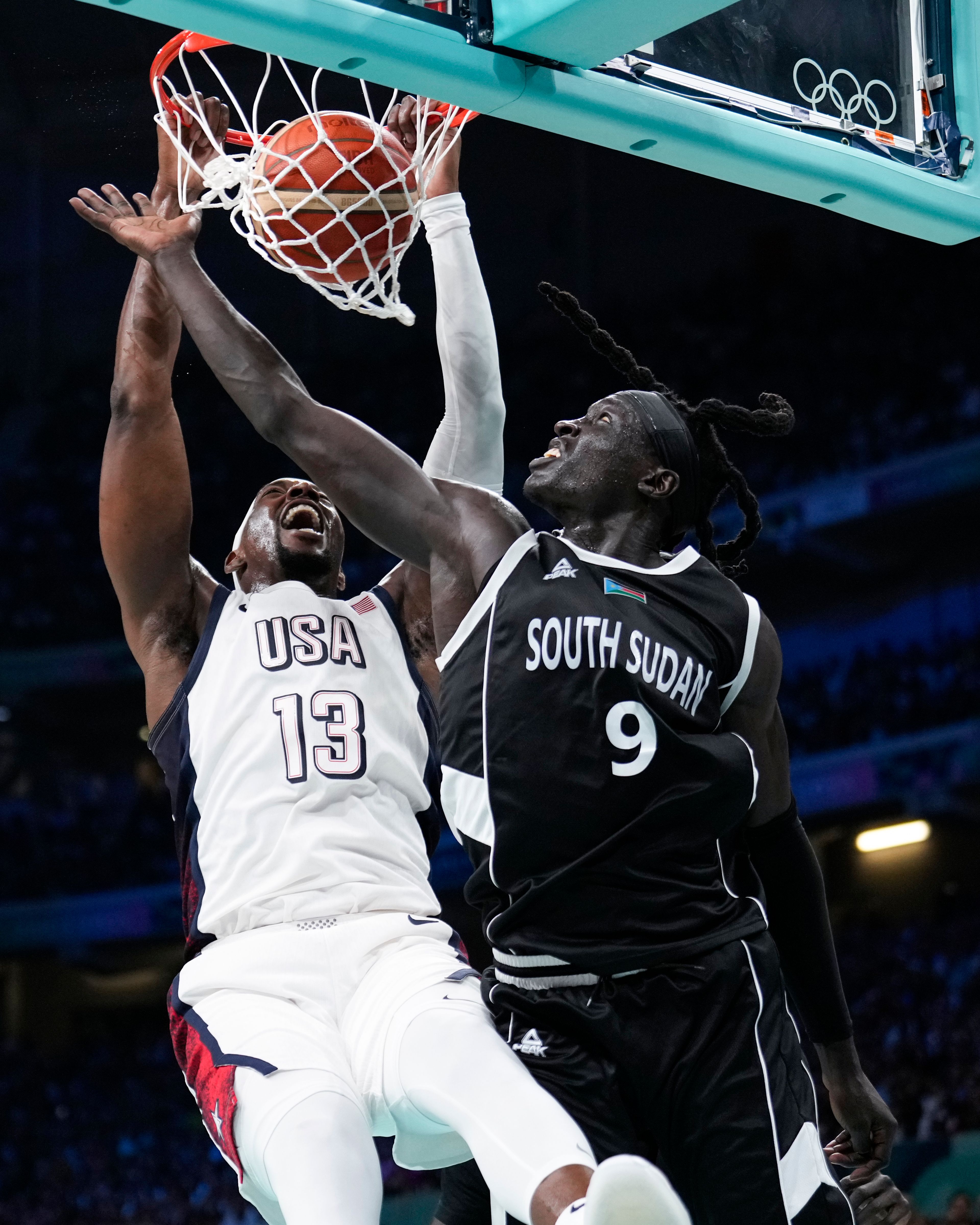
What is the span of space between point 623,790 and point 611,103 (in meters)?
1.47

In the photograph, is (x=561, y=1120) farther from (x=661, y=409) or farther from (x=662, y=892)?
(x=661, y=409)

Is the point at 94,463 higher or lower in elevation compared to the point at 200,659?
higher

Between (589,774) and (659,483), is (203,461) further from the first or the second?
(589,774)

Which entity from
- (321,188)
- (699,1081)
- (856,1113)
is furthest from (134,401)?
(856,1113)

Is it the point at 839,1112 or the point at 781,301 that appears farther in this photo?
the point at 781,301

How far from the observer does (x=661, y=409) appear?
3.22 m

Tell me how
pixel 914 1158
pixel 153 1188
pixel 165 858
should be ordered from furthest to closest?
1. pixel 165 858
2. pixel 153 1188
3. pixel 914 1158

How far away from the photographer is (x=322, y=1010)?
10.9 ft

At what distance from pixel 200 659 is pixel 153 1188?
375 inches

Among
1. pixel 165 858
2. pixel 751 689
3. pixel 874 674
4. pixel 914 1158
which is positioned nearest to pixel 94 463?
pixel 165 858

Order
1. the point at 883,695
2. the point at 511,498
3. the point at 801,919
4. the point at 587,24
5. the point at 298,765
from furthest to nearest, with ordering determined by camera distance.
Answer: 1. the point at 511,498
2. the point at 883,695
3. the point at 298,765
4. the point at 801,919
5. the point at 587,24

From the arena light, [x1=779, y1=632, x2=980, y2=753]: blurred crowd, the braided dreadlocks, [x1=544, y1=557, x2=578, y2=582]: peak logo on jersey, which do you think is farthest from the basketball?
the arena light

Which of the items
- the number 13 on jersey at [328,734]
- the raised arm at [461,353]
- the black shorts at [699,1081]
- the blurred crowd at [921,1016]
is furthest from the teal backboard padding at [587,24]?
the blurred crowd at [921,1016]

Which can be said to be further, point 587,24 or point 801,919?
point 801,919
